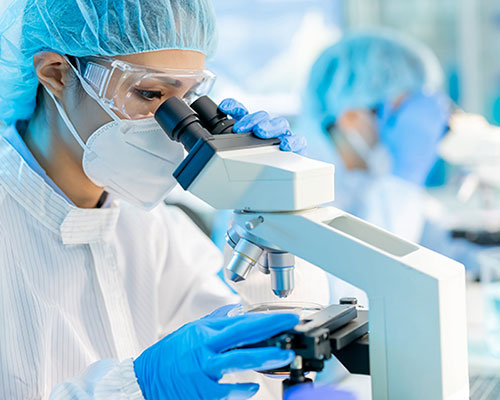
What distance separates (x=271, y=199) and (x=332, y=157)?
204cm

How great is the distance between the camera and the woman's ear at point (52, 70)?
129 centimetres

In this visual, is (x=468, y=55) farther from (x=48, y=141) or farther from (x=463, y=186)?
(x=48, y=141)

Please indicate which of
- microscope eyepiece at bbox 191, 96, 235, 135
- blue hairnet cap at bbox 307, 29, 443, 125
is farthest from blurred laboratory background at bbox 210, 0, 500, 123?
microscope eyepiece at bbox 191, 96, 235, 135

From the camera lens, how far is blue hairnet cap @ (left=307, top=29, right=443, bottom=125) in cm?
292

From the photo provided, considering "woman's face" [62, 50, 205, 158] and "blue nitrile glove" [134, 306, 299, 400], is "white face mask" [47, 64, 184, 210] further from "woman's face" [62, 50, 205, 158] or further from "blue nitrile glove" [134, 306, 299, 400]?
"blue nitrile glove" [134, 306, 299, 400]

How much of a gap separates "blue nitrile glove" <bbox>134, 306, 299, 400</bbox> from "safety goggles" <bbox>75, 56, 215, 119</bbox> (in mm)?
498

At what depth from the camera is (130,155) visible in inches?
50.4

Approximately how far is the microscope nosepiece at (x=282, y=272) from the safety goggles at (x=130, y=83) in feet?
1.52

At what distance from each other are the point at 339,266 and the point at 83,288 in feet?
2.28

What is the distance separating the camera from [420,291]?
881 mm

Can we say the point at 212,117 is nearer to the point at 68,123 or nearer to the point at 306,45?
the point at 68,123

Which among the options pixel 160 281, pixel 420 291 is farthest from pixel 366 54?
pixel 420 291

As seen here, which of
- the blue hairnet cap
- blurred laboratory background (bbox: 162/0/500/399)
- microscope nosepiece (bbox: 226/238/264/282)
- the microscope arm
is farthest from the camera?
blurred laboratory background (bbox: 162/0/500/399)

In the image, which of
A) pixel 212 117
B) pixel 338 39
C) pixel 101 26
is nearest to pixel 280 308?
pixel 212 117
